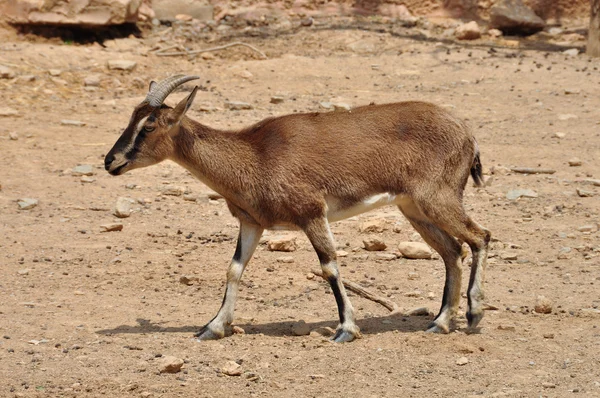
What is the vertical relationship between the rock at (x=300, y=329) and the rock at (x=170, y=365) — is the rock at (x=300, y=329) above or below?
below

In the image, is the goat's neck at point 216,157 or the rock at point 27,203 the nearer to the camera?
the goat's neck at point 216,157

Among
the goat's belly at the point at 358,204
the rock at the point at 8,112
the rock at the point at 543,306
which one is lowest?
the rock at the point at 8,112

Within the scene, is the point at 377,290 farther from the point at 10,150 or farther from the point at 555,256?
the point at 10,150

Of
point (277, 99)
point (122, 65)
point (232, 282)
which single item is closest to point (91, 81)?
point (122, 65)

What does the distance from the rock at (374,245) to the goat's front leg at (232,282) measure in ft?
6.91

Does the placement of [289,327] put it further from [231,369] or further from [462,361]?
[462,361]

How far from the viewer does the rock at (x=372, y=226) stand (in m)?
10.3

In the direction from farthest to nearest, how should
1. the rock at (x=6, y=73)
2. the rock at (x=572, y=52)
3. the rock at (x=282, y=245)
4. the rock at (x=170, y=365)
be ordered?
the rock at (x=572, y=52) < the rock at (x=6, y=73) < the rock at (x=282, y=245) < the rock at (x=170, y=365)

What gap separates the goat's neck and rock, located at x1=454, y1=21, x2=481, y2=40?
11.9 meters

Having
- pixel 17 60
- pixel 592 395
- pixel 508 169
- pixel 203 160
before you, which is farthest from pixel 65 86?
pixel 592 395

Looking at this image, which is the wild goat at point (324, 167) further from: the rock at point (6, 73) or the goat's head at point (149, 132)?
the rock at point (6, 73)

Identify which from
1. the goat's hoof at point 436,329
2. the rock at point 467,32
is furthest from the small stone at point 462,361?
the rock at point 467,32

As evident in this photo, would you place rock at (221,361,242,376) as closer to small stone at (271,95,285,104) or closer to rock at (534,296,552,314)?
rock at (534,296,552,314)

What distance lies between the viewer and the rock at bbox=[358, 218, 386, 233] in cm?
1029
